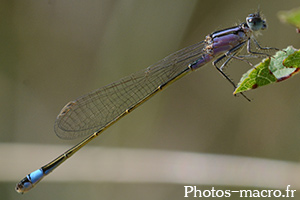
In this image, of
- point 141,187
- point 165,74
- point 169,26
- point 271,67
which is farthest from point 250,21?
point 141,187

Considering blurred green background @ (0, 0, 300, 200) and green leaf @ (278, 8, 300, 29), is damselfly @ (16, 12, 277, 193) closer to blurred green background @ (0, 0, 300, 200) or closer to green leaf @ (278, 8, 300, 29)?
Result: blurred green background @ (0, 0, 300, 200)

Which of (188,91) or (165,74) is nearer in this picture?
(165,74)

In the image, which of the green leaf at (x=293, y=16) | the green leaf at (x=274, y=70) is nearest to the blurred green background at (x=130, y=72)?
the green leaf at (x=274, y=70)

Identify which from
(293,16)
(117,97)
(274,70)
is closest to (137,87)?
(117,97)

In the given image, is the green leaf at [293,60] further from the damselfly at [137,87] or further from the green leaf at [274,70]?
the damselfly at [137,87]

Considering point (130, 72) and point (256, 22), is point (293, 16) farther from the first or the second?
point (130, 72)

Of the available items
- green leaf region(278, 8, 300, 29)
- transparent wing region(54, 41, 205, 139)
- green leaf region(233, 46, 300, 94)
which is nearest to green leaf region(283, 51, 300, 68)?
green leaf region(233, 46, 300, 94)

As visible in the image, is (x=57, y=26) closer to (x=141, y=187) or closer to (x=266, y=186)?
(x=141, y=187)
